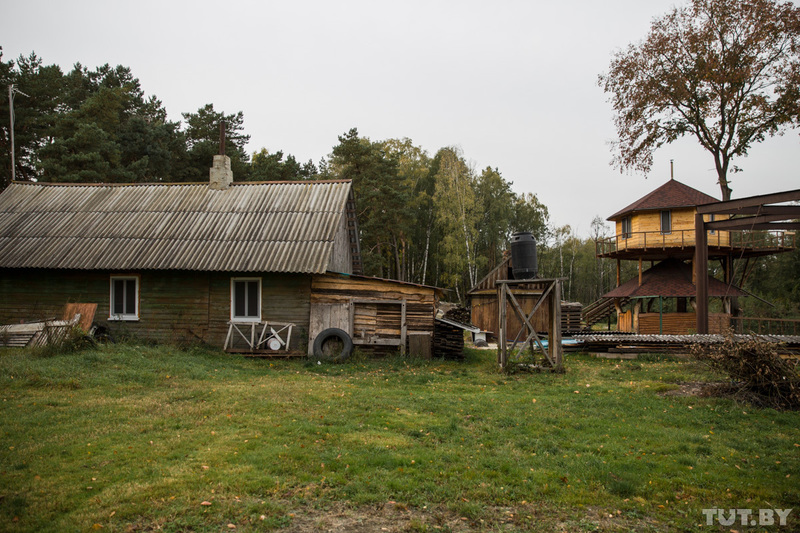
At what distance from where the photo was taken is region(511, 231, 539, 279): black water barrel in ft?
47.9

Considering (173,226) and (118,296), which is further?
(173,226)

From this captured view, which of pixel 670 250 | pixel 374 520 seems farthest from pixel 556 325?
pixel 670 250

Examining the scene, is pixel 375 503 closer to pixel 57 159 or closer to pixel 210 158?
pixel 57 159

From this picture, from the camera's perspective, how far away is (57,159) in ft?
99.6

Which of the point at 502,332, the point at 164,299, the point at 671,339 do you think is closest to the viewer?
the point at 502,332

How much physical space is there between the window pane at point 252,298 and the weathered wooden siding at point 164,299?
316mm

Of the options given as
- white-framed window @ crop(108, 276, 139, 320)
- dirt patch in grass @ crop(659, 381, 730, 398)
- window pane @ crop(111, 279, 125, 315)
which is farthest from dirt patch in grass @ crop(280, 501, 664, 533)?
window pane @ crop(111, 279, 125, 315)

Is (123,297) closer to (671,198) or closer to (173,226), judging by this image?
(173,226)

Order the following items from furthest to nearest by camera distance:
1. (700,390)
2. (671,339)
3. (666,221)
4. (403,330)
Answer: (666,221) → (671,339) → (403,330) → (700,390)

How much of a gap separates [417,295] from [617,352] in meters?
7.10

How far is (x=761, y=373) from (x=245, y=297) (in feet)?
45.0

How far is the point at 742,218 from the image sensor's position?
14945 millimetres

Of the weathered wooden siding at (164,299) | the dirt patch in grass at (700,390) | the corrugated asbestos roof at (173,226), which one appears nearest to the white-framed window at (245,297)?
the weathered wooden siding at (164,299)

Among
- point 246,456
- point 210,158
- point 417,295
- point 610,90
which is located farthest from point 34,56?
point 246,456
